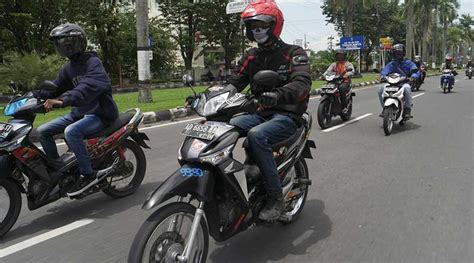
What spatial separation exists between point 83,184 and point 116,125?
0.71 m

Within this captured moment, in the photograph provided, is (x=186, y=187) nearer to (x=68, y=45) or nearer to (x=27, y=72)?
(x=68, y=45)

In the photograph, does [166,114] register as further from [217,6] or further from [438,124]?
[217,6]

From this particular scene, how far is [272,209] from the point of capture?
146 inches

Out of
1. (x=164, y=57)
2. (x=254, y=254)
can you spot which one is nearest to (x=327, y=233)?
(x=254, y=254)

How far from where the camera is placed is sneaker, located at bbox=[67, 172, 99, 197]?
15.0 ft

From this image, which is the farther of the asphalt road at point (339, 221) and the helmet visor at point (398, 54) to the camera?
the helmet visor at point (398, 54)

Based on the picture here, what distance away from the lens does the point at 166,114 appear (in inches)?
477

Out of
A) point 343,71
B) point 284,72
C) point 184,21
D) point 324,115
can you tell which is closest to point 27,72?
point 324,115

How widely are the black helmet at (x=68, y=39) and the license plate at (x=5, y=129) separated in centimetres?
91

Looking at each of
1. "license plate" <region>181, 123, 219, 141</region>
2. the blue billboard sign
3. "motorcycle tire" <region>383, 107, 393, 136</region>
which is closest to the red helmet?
"license plate" <region>181, 123, 219, 141</region>

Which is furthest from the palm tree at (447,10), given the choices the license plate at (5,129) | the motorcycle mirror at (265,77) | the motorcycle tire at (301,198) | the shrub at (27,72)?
the license plate at (5,129)

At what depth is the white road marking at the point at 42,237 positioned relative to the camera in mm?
3848

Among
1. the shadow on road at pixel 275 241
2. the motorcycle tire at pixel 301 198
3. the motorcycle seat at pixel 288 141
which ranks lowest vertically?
the shadow on road at pixel 275 241

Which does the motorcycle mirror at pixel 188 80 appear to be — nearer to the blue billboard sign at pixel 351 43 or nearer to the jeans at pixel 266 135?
the jeans at pixel 266 135
